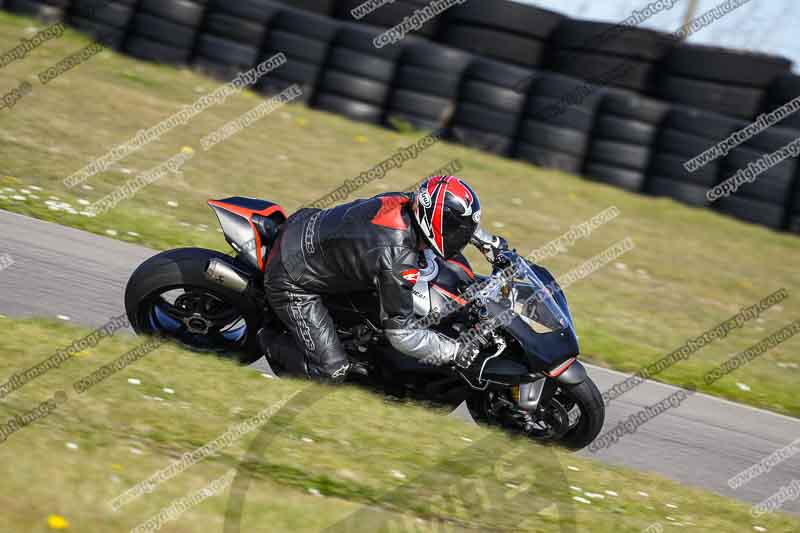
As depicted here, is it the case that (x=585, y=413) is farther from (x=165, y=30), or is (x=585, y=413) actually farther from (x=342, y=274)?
(x=165, y=30)

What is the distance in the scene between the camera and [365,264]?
16.3ft

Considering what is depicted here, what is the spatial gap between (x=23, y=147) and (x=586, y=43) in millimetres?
8038

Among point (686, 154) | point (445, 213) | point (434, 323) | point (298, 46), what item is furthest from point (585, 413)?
point (298, 46)

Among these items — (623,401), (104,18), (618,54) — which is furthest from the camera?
(618,54)

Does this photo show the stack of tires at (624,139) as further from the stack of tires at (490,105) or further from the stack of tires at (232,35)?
the stack of tires at (232,35)

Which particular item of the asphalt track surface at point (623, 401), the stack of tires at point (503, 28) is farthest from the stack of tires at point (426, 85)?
the asphalt track surface at point (623, 401)

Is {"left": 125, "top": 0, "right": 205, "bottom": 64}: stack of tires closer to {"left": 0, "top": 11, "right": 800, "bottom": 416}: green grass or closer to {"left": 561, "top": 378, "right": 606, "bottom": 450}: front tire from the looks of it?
{"left": 0, "top": 11, "right": 800, "bottom": 416}: green grass

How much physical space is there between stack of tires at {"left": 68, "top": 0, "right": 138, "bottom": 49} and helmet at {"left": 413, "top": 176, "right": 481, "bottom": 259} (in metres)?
9.57

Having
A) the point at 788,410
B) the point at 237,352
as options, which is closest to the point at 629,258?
the point at 788,410

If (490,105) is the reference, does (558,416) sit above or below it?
below

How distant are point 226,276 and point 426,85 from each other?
26.2 ft

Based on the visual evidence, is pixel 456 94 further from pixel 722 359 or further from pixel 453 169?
pixel 722 359

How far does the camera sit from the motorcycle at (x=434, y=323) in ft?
16.9

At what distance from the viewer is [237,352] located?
572cm
